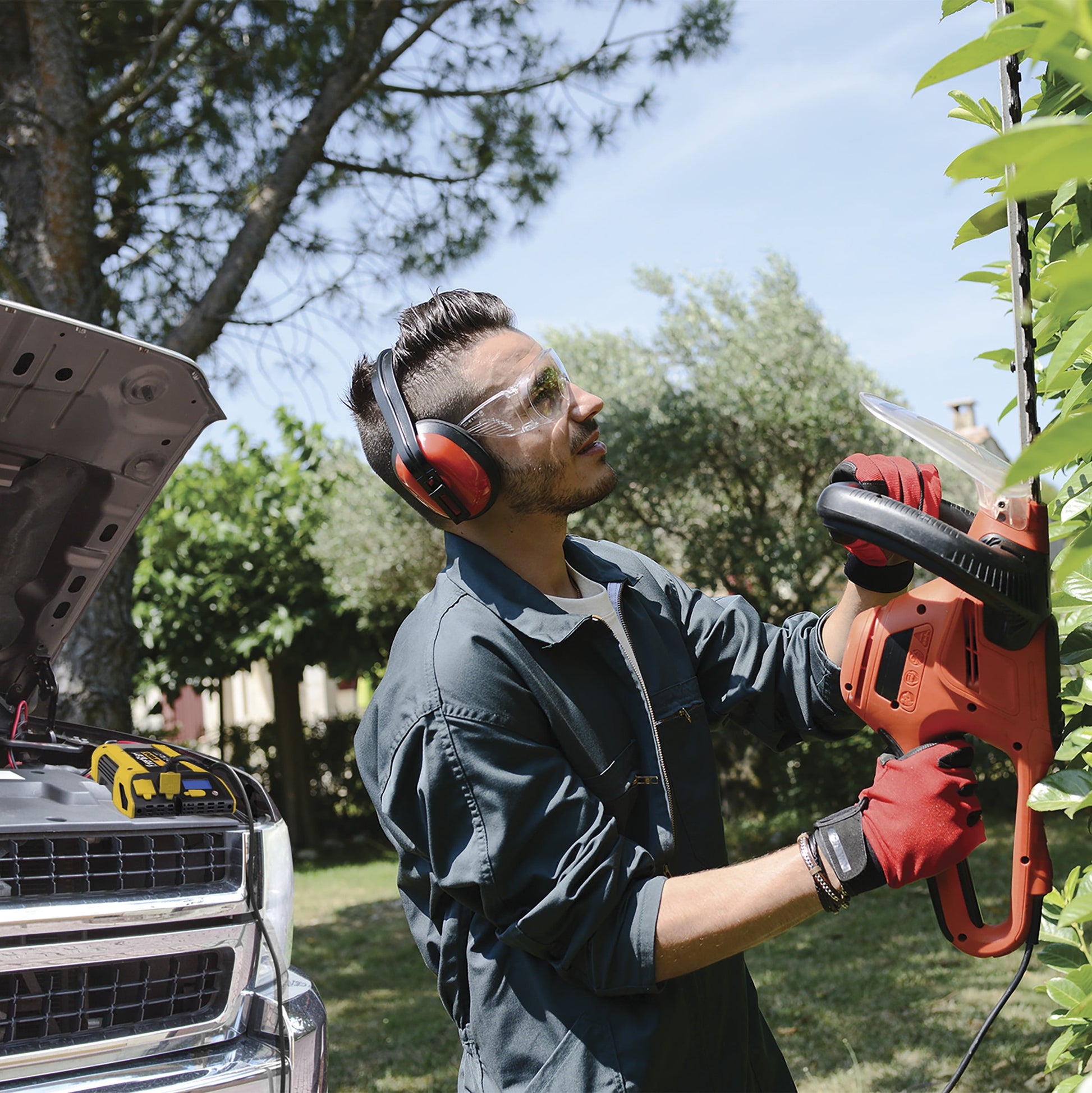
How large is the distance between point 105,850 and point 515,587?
4.46 feet

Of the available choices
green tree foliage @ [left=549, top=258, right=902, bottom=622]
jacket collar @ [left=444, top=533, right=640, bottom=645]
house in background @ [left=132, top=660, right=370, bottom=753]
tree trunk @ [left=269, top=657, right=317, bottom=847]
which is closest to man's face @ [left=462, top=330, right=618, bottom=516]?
jacket collar @ [left=444, top=533, right=640, bottom=645]

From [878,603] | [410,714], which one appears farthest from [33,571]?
[878,603]

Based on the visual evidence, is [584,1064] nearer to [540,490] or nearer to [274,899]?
[540,490]

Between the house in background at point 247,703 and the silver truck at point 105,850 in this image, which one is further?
the house in background at point 247,703

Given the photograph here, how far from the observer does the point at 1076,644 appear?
151 cm

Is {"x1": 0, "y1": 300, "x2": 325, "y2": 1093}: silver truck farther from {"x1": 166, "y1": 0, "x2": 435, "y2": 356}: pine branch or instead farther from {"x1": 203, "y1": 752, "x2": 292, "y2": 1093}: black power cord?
{"x1": 166, "y1": 0, "x2": 435, "y2": 356}: pine branch

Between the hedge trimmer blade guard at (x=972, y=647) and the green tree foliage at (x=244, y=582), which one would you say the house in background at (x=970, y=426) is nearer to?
the green tree foliage at (x=244, y=582)

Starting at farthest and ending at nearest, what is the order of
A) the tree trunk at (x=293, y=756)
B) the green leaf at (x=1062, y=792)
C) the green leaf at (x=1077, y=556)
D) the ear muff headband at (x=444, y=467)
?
the tree trunk at (x=293, y=756), the ear muff headband at (x=444, y=467), the green leaf at (x=1062, y=792), the green leaf at (x=1077, y=556)

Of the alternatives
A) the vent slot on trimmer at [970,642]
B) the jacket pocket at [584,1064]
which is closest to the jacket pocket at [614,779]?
the jacket pocket at [584,1064]

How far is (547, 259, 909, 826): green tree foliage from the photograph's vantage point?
876cm

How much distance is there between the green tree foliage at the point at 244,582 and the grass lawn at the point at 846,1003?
150 inches

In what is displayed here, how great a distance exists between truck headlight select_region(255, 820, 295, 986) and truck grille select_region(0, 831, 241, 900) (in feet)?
0.25

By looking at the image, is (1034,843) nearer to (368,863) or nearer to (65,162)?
(65,162)

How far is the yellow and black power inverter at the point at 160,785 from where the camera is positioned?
2639 millimetres
